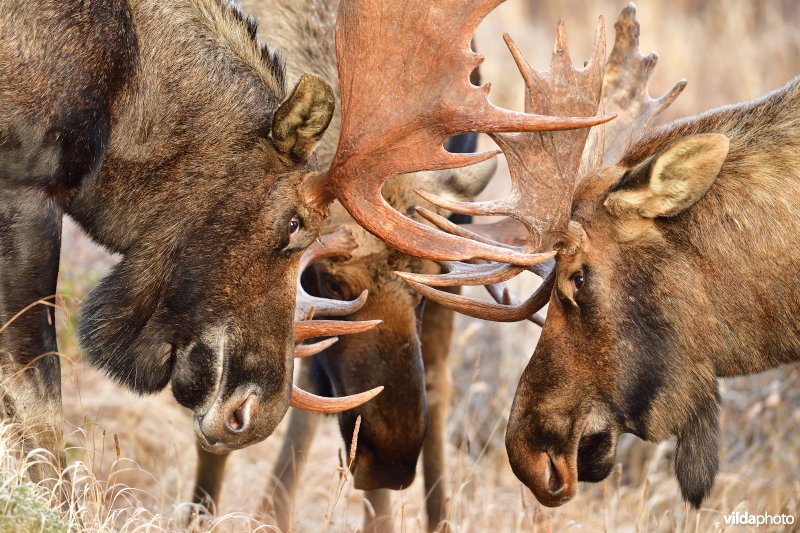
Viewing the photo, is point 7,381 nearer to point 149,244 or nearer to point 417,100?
point 149,244

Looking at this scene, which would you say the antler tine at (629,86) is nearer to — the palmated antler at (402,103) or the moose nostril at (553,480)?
the palmated antler at (402,103)

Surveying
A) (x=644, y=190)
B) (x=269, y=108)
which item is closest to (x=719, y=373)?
(x=644, y=190)

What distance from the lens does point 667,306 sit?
470 cm

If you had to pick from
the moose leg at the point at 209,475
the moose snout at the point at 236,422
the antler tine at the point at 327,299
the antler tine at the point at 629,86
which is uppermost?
the antler tine at the point at 629,86

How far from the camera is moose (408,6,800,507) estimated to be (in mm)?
4664

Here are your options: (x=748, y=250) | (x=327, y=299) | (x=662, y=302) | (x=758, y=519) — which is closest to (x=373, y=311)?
(x=327, y=299)

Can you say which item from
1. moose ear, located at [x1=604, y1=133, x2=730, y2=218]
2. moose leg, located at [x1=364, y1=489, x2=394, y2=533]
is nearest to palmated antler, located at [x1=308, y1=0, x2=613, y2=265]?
moose ear, located at [x1=604, y1=133, x2=730, y2=218]

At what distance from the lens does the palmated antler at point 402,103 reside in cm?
474

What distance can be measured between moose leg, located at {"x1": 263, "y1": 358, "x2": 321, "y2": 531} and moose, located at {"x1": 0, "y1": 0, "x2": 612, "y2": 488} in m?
1.56

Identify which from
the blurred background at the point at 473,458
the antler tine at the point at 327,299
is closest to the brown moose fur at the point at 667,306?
the blurred background at the point at 473,458

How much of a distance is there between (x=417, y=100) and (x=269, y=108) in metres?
0.65

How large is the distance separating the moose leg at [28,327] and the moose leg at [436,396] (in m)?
2.38

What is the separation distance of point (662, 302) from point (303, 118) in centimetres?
158

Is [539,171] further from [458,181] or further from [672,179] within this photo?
[458,181]
